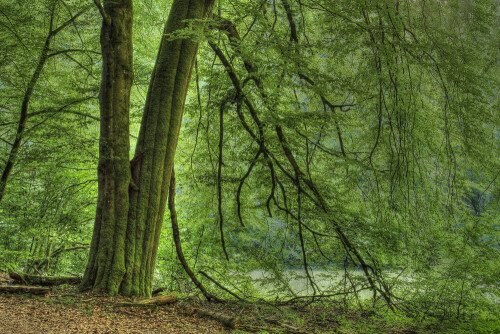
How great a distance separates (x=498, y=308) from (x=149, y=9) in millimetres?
6092

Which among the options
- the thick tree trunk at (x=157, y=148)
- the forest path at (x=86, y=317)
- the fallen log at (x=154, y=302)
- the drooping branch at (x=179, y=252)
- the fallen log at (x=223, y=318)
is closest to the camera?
the forest path at (x=86, y=317)

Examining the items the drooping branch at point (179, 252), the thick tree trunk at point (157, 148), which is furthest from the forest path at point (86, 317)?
the drooping branch at point (179, 252)

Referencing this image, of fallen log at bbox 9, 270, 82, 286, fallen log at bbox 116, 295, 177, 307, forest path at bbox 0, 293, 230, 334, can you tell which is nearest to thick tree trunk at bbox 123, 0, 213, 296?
fallen log at bbox 116, 295, 177, 307

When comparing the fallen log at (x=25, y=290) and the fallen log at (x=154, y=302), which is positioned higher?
the fallen log at (x=154, y=302)

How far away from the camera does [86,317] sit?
243cm

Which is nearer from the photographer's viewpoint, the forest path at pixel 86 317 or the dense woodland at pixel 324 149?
the forest path at pixel 86 317

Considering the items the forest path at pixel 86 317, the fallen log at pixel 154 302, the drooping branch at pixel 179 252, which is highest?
the drooping branch at pixel 179 252

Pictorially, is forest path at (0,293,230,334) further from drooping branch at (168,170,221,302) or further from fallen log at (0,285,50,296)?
drooping branch at (168,170,221,302)

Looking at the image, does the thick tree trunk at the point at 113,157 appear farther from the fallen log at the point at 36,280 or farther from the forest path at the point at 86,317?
the fallen log at the point at 36,280

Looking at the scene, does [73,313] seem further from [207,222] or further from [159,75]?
[207,222]

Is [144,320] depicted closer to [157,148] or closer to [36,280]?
[157,148]

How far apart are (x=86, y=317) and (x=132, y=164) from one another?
1.41 meters

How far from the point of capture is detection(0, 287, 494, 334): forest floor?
229 centimetres

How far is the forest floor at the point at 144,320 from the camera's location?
2.29 metres
